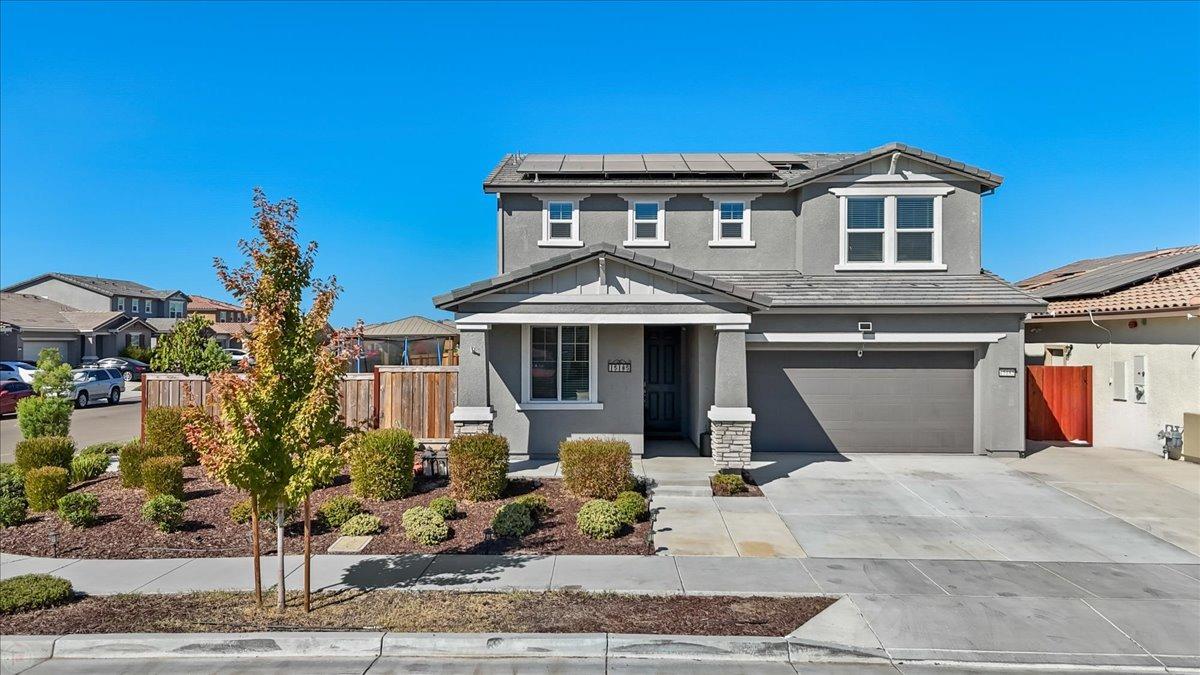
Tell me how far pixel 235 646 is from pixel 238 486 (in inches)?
54.3

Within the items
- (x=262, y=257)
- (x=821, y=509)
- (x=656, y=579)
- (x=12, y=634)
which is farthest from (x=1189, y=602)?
(x=12, y=634)

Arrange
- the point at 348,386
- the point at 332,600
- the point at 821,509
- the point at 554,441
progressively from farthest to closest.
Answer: the point at 348,386, the point at 554,441, the point at 821,509, the point at 332,600

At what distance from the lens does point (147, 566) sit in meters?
7.28

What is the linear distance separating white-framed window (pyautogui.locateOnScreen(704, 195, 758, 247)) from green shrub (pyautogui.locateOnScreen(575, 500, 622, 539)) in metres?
8.07

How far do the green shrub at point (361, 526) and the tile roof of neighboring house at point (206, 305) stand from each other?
226ft

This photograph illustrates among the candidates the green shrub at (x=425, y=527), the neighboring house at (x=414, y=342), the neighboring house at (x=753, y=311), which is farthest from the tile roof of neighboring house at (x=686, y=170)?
the neighboring house at (x=414, y=342)

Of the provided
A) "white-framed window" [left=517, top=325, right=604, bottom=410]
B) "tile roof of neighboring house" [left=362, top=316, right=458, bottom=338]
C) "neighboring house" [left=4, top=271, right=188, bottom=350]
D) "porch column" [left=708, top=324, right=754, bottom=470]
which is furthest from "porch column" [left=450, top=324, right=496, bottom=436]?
"neighboring house" [left=4, top=271, right=188, bottom=350]

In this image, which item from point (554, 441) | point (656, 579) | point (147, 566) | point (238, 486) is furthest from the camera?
point (554, 441)

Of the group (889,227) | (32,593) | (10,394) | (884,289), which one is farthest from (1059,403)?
(10,394)

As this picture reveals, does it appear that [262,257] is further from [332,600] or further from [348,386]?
[348,386]

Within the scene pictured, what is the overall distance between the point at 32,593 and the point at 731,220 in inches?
525

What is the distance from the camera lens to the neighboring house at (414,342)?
2670 cm

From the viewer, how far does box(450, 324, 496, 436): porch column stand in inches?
442

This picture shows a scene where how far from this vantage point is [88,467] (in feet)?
36.2
